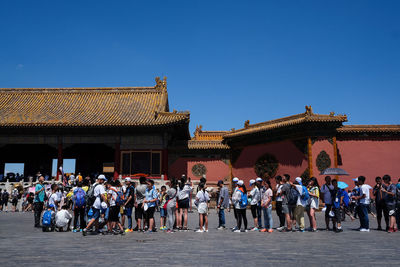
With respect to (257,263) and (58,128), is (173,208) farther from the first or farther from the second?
(58,128)

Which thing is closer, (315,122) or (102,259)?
(102,259)

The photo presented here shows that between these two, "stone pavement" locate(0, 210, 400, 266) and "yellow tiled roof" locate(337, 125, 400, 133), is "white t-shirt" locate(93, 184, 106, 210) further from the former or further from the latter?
"yellow tiled roof" locate(337, 125, 400, 133)

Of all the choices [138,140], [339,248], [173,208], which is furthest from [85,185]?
[138,140]

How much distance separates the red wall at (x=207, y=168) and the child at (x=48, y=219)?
13881 mm

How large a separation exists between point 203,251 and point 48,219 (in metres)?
5.58

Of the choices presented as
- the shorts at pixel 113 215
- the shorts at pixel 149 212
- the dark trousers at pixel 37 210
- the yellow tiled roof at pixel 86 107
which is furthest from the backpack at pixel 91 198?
the yellow tiled roof at pixel 86 107

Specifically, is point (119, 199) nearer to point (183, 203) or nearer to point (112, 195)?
point (112, 195)

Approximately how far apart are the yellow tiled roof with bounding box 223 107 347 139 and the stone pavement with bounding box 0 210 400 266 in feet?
38.1

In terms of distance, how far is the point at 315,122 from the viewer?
19.3m

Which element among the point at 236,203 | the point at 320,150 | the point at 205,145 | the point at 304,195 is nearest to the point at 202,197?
the point at 236,203

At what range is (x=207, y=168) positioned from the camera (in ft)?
79.2

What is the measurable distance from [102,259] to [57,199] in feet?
18.5

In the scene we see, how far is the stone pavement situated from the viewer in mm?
5168

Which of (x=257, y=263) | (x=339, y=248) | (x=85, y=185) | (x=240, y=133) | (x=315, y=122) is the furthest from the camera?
(x=240, y=133)
